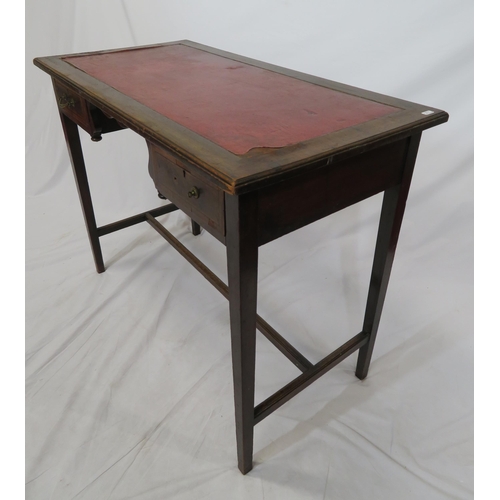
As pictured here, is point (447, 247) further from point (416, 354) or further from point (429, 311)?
point (416, 354)

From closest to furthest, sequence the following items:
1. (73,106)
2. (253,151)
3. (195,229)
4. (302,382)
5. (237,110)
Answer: (253,151)
(237,110)
(302,382)
(73,106)
(195,229)

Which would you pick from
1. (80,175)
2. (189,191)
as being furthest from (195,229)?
(189,191)

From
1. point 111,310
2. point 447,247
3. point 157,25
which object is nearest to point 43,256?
point 111,310

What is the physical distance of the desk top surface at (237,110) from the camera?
105 centimetres

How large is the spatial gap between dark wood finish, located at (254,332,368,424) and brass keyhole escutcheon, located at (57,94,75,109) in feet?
4.76

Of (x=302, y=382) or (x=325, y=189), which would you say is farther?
(x=302, y=382)

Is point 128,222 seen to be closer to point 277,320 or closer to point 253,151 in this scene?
point 277,320

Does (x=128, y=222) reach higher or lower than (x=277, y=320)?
higher

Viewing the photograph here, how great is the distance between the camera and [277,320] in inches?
86.6

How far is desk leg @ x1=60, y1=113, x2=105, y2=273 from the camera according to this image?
2088mm

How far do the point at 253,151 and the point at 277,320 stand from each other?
4.24 ft

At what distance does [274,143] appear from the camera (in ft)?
3.62

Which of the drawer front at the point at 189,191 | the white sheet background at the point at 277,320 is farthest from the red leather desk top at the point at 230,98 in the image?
the white sheet background at the point at 277,320

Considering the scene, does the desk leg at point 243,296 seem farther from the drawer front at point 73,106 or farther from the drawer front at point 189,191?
the drawer front at point 73,106
